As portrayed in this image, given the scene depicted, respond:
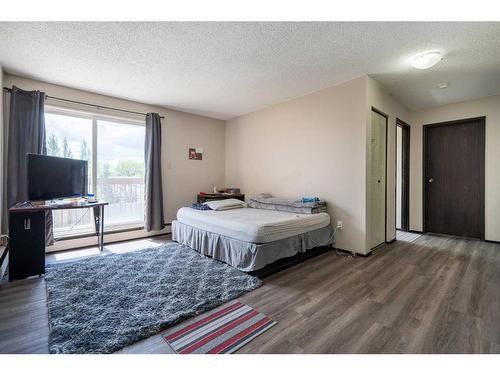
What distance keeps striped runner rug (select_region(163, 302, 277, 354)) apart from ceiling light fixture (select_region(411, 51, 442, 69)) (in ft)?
9.90

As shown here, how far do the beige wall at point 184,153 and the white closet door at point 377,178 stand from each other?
318cm

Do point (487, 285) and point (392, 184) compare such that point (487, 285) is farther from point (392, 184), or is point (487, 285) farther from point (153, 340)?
point (153, 340)

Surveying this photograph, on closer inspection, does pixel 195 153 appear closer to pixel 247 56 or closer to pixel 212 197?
pixel 212 197

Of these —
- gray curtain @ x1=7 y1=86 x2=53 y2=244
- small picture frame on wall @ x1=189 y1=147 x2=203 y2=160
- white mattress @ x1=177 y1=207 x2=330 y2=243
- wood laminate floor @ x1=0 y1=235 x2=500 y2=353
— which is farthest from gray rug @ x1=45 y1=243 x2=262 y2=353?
small picture frame on wall @ x1=189 y1=147 x2=203 y2=160

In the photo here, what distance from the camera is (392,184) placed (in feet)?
12.6

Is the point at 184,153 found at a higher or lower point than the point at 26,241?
higher

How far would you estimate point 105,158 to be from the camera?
3.88 metres

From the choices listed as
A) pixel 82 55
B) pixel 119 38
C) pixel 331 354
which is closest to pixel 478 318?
pixel 331 354

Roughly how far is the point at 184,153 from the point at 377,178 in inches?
138

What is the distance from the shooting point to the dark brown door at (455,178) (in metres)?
3.95

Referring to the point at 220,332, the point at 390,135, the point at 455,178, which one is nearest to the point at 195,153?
the point at 390,135

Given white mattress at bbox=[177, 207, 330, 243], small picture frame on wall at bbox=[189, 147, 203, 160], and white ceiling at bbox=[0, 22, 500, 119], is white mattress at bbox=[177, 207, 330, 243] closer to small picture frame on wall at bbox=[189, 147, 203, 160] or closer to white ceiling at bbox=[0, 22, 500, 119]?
small picture frame on wall at bbox=[189, 147, 203, 160]

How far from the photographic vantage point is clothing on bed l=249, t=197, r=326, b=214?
328 cm
